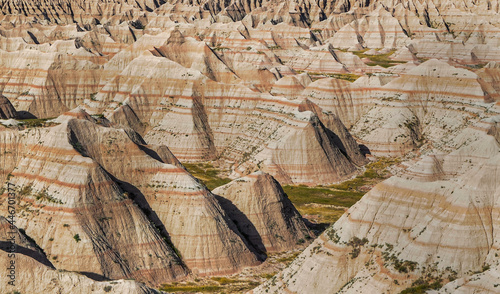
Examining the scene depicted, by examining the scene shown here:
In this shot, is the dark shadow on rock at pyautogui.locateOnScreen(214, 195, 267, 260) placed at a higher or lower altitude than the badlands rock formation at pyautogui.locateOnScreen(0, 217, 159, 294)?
lower

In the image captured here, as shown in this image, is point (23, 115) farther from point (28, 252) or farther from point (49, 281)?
point (49, 281)

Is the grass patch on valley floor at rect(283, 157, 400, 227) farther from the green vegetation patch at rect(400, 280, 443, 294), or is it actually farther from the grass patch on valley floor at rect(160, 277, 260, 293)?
the green vegetation patch at rect(400, 280, 443, 294)

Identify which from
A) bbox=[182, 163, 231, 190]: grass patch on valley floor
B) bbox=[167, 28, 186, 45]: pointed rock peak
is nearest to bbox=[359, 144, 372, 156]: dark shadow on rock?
bbox=[182, 163, 231, 190]: grass patch on valley floor

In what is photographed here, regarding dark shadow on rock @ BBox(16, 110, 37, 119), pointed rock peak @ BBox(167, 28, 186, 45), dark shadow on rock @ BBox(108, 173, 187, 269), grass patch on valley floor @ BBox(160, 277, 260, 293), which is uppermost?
pointed rock peak @ BBox(167, 28, 186, 45)

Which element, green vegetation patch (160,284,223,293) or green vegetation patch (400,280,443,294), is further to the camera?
green vegetation patch (160,284,223,293)

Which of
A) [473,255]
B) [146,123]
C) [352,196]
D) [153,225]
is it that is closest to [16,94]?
[146,123]

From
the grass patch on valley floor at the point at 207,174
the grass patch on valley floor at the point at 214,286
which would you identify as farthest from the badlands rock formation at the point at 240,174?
the grass patch on valley floor at the point at 207,174

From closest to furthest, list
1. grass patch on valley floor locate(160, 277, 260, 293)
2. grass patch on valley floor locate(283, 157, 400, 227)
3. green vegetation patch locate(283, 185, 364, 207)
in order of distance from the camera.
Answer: grass patch on valley floor locate(160, 277, 260, 293)
grass patch on valley floor locate(283, 157, 400, 227)
green vegetation patch locate(283, 185, 364, 207)

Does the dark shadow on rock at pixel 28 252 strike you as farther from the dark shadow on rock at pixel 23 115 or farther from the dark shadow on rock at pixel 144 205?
the dark shadow on rock at pixel 23 115

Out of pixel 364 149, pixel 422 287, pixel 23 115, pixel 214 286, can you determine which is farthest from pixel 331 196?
pixel 23 115
